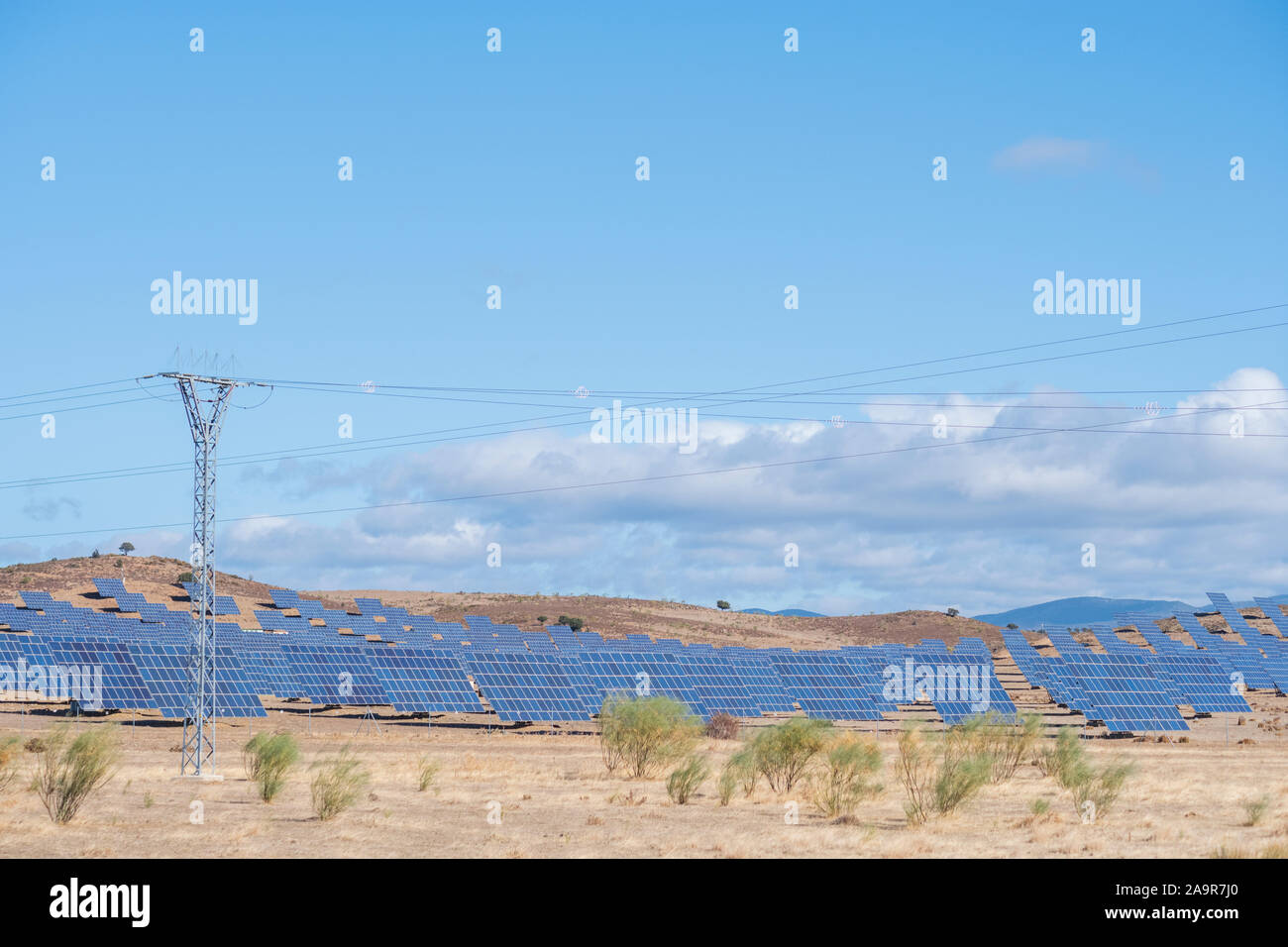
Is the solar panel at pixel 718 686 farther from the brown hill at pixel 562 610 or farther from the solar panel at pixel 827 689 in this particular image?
the brown hill at pixel 562 610

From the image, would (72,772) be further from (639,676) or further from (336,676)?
(336,676)

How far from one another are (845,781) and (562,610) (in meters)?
122

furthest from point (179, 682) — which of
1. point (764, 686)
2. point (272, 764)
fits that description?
point (272, 764)

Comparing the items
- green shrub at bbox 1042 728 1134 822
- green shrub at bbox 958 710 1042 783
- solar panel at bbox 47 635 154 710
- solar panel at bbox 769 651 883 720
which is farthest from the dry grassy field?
solar panel at bbox 769 651 883 720

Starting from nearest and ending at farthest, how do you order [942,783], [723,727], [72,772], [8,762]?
[72,772]
[942,783]
[8,762]
[723,727]

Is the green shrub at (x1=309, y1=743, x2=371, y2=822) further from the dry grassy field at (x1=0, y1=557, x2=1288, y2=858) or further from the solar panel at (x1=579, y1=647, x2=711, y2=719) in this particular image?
the solar panel at (x1=579, y1=647, x2=711, y2=719)

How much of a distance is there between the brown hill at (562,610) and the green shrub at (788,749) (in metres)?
82.0

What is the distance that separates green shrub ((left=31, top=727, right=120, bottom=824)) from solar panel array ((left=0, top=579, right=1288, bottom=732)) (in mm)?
25184

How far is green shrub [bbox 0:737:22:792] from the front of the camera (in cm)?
2972

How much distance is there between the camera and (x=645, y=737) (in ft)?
127

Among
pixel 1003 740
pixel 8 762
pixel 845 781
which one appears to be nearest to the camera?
pixel 845 781

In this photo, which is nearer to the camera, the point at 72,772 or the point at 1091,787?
the point at 72,772
